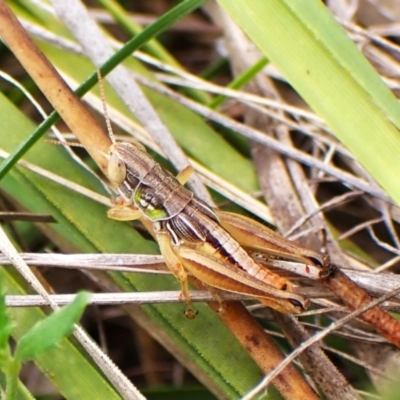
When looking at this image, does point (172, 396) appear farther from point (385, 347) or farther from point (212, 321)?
point (385, 347)

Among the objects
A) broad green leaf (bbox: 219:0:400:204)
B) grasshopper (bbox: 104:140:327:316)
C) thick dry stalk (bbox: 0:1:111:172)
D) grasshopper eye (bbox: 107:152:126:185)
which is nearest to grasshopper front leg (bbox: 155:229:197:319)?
grasshopper (bbox: 104:140:327:316)

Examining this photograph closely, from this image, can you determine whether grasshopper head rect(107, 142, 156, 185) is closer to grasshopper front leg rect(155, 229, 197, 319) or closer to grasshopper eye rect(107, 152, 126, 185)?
grasshopper eye rect(107, 152, 126, 185)

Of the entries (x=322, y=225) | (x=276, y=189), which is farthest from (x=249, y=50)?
(x=322, y=225)

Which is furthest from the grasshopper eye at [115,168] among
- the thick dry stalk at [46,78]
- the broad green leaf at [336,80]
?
the broad green leaf at [336,80]

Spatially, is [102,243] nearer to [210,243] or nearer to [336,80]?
[210,243]

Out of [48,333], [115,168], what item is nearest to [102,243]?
[115,168]

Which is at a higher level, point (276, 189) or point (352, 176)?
point (276, 189)
